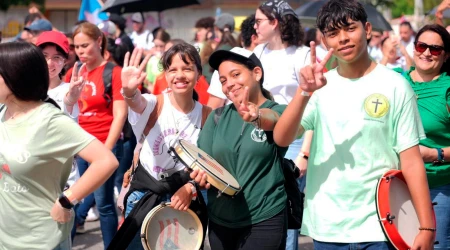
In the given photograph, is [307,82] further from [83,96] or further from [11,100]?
[83,96]

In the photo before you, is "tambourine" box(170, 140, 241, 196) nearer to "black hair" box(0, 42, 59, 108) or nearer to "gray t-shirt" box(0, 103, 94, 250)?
"gray t-shirt" box(0, 103, 94, 250)

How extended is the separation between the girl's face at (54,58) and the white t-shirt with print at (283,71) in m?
1.63

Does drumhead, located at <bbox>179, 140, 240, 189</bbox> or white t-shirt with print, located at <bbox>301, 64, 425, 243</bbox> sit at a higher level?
white t-shirt with print, located at <bbox>301, 64, 425, 243</bbox>

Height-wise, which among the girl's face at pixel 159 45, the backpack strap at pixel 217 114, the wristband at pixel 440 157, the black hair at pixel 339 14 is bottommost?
the girl's face at pixel 159 45

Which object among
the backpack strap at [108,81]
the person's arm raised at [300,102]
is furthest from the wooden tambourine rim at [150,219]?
the backpack strap at [108,81]

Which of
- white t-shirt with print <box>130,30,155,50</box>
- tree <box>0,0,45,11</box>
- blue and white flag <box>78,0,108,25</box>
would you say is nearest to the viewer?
blue and white flag <box>78,0,108,25</box>

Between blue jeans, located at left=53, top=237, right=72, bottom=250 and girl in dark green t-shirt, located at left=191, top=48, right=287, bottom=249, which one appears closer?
blue jeans, located at left=53, top=237, right=72, bottom=250

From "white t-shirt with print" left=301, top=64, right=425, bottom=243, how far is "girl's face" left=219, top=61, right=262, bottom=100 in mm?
790

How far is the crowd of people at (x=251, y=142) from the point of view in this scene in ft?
12.5

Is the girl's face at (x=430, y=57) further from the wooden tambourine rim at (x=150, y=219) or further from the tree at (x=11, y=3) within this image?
the tree at (x=11, y=3)

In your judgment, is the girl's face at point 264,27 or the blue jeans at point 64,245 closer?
the blue jeans at point 64,245

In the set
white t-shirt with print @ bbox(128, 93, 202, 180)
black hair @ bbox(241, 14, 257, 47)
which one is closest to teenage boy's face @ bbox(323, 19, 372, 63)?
white t-shirt with print @ bbox(128, 93, 202, 180)

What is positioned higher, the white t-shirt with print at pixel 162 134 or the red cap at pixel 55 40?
the red cap at pixel 55 40

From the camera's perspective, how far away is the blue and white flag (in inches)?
520
